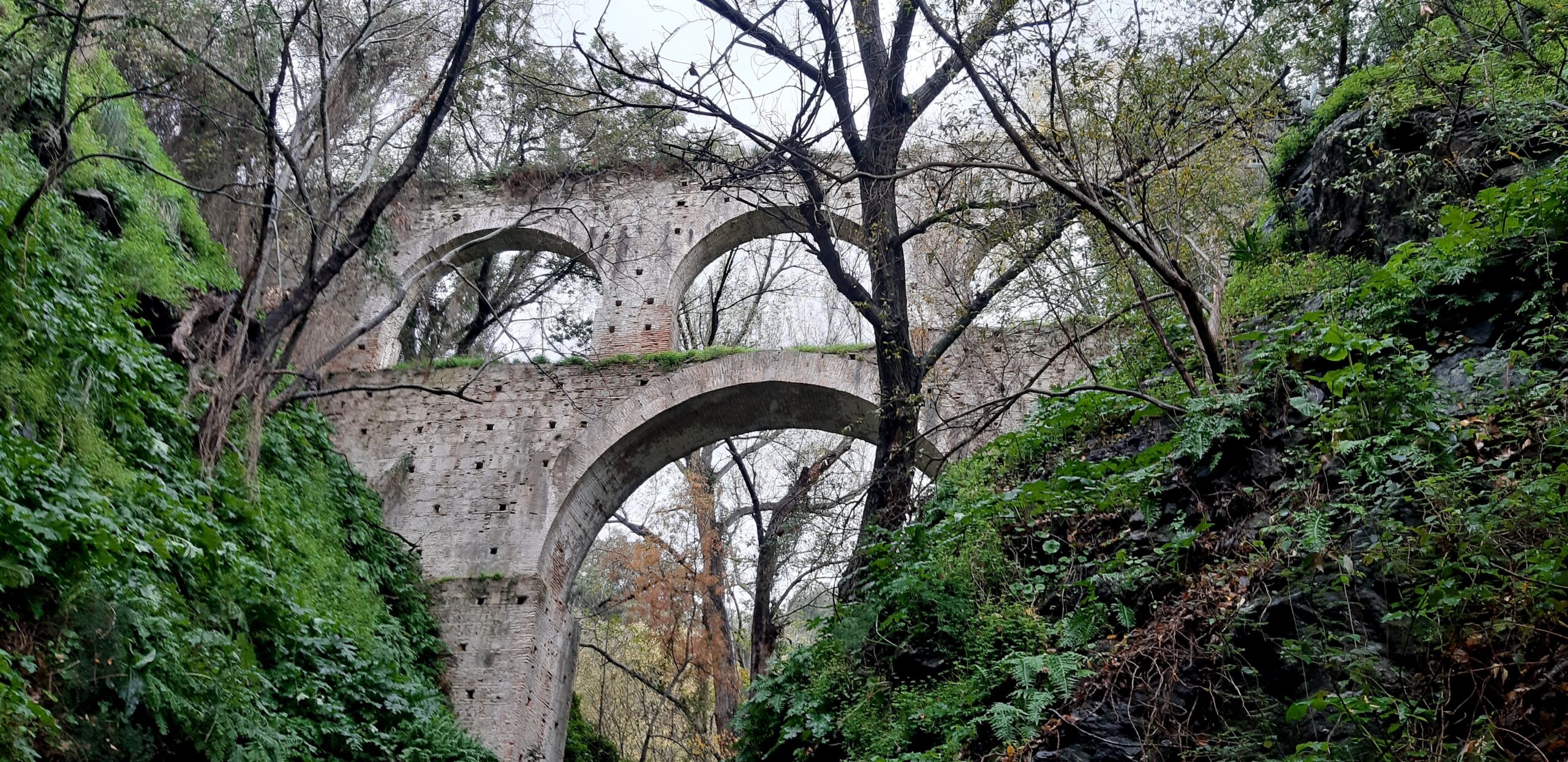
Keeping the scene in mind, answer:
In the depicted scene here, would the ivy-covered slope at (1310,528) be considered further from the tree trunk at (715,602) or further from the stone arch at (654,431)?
the tree trunk at (715,602)

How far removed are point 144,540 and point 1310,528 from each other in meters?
6.03

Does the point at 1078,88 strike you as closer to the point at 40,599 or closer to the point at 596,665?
the point at 40,599

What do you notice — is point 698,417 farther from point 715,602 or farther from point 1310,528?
point 1310,528

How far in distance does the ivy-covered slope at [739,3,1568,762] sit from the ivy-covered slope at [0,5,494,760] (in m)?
3.11

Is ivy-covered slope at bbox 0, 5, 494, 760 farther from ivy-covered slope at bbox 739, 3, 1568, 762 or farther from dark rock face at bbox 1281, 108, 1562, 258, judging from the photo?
dark rock face at bbox 1281, 108, 1562, 258

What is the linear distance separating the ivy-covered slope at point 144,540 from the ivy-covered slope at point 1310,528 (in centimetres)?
311

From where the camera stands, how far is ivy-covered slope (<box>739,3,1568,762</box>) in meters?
3.62

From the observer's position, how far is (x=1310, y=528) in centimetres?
407

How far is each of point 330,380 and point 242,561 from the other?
605 cm

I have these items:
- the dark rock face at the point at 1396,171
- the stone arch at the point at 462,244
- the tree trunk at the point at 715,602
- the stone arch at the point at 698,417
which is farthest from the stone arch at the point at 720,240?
the dark rock face at the point at 1396,171

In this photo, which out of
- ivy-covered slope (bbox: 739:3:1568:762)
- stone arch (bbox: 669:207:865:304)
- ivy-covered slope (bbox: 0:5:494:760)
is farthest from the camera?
stone arch (bbox: 669:207:865:304)

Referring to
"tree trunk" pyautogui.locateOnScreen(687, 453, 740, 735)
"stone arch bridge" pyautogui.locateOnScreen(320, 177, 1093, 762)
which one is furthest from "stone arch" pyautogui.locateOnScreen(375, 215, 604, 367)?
"tree trunk" pyautogui.locateOnScreen(687, 453, 740, 735)

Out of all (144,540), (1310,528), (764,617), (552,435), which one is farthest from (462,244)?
(1310,528)

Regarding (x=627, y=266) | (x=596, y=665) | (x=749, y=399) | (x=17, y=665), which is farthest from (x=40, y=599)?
(x=596, y=665)
